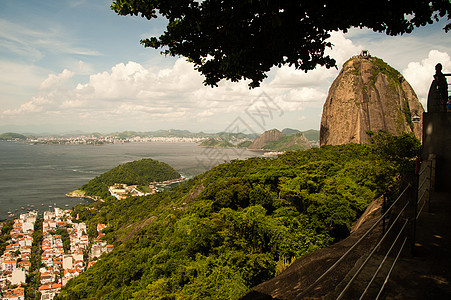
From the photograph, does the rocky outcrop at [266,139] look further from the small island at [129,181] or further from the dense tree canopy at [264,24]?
the dense tree canopy at [264,24]

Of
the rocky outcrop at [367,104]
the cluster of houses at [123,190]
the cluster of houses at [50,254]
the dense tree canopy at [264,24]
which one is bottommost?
the cluster of houses at [50,254]

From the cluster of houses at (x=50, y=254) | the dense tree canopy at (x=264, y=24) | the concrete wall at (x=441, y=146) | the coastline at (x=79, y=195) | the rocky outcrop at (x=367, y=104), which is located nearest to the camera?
the dense tree canopy at (x=264, y=24)

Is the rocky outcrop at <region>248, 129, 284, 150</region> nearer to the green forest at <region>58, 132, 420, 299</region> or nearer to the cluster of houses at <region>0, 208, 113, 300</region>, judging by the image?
the cluster of houses at <region>0, 208, 113, 300</region>

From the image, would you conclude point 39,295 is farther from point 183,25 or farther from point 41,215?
point 183,25

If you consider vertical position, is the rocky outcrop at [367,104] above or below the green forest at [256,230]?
above

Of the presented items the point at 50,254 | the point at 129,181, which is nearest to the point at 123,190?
the point at 129,181

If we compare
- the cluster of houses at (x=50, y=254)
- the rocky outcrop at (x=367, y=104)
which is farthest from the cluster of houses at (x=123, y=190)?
the rocky outcrop at (x=367, y=104)

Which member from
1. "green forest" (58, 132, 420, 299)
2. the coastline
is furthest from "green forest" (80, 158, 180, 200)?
"green forest" (58, 132, 420, 299)
